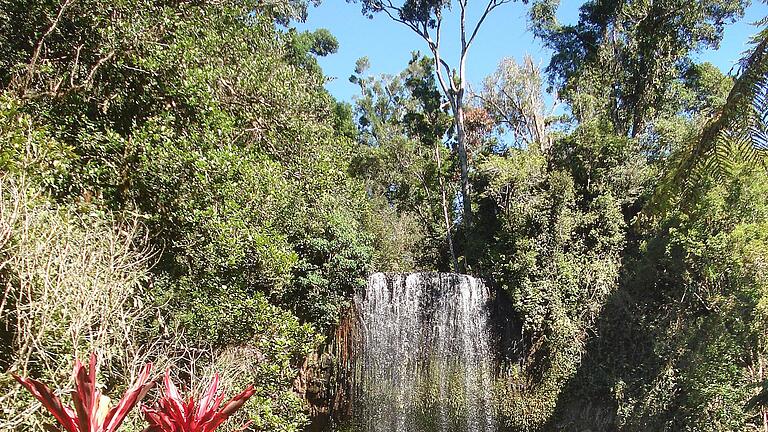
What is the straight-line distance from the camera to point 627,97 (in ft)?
40.6

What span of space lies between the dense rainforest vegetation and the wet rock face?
44 cm

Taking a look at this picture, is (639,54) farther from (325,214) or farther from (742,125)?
(742,125)

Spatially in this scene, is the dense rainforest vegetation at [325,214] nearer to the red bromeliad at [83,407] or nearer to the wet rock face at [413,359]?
the wet rock face at [413,359]

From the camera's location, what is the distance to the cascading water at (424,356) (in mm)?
9242

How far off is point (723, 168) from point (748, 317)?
18.1 feet

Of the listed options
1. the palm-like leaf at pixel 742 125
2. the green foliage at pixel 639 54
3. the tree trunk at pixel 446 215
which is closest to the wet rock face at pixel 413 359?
the tree trunk at pixel 446 215

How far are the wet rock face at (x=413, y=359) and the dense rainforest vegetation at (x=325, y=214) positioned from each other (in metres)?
0.44

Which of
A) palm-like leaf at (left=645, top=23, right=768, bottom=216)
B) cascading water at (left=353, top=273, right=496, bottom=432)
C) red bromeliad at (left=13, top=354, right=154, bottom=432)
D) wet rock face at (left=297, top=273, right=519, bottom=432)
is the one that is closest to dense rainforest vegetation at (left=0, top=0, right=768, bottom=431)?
palm-like leaf at (left=645, top=23, right=768, bottom=216)

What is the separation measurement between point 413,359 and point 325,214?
340 cm

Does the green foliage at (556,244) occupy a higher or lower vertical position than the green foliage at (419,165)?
lower

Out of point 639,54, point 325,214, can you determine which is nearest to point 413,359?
point 325,214

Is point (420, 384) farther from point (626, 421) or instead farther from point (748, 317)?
point (748, 317)

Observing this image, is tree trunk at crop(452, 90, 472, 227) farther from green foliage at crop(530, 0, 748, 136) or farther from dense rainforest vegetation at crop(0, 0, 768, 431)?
green foliage at crop(530, 0, 748, 136)

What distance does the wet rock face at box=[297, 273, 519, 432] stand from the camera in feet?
30.4
